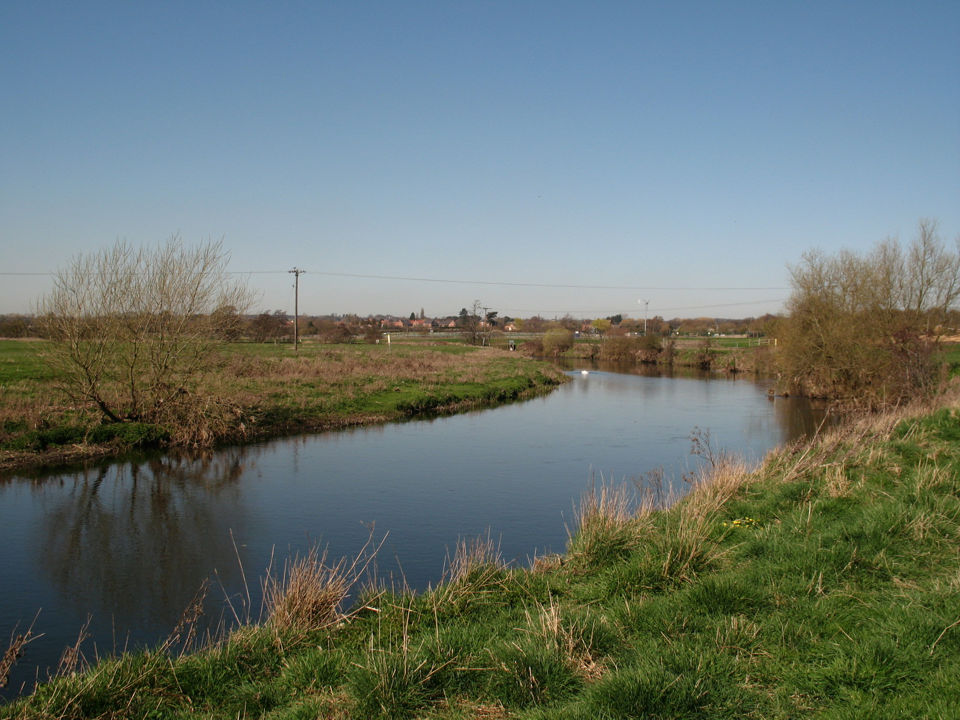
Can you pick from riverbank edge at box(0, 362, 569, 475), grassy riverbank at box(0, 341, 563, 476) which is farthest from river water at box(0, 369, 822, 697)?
grassy riverbank at box(0, 341, 563, 476)

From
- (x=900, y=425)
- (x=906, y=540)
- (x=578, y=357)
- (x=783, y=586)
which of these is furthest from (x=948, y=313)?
(x=578, y=357)

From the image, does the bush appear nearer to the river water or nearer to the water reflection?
the river water

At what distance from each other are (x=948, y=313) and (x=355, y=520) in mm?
27000

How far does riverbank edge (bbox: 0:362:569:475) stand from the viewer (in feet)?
58.7

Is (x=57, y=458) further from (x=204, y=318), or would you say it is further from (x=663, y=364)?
(x=663, y=364)

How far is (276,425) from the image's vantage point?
2350 centimetres

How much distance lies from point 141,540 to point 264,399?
13.3 meters

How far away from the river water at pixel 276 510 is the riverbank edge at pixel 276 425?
101cm

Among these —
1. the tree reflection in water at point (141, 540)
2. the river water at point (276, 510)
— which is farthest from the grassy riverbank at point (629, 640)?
the tree reflection in water at point (141, 540)

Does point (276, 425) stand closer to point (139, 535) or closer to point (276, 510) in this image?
point (276, 510)

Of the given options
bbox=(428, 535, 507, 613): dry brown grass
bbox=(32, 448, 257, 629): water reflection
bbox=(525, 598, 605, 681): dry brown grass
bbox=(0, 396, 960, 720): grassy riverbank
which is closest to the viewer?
bbox=(0, 396, 960, 720): grassy riverbank

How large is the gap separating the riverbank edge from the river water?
3.30 feet

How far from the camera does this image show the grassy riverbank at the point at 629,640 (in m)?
4.01

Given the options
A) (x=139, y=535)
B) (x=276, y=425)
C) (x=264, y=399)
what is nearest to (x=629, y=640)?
(x=139, y=535)
